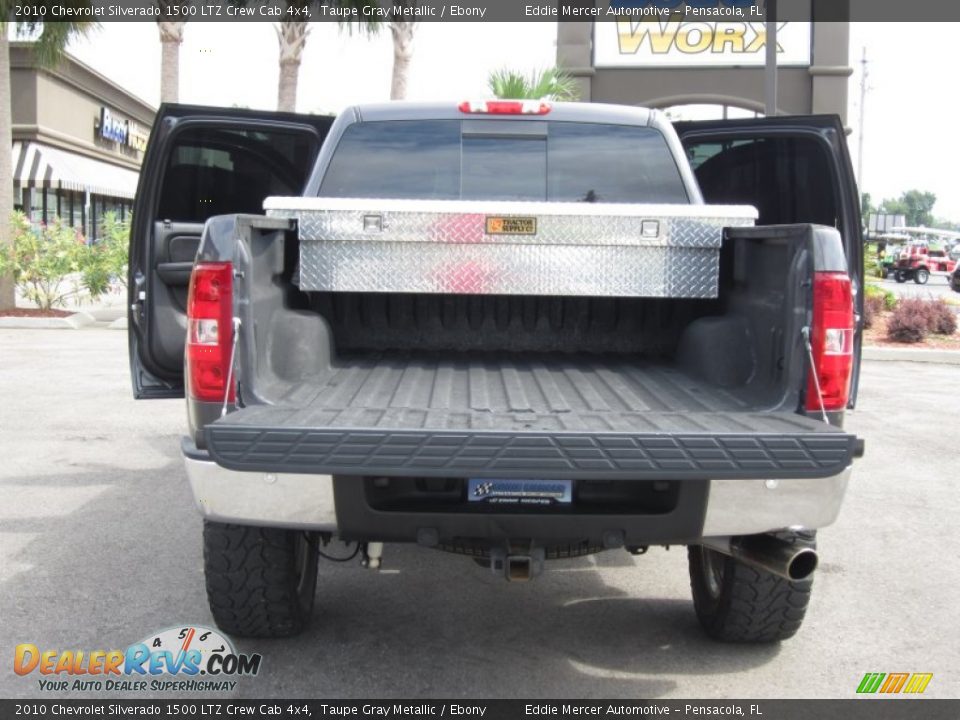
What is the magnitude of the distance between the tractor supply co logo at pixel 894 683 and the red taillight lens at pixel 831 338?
1150 mm

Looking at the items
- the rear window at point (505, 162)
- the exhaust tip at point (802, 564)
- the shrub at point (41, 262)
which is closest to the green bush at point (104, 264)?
the shrub at point (41, 262)

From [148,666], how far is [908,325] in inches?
610

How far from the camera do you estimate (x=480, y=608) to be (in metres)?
5.14

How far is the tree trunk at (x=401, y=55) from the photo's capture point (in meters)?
25.1

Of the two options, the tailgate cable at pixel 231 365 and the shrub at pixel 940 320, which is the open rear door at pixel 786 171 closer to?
the tailgate cable at pixel 231 365

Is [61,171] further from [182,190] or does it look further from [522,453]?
[522,453]

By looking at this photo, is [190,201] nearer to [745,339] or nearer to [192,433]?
[192,433]

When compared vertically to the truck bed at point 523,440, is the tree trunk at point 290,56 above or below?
above

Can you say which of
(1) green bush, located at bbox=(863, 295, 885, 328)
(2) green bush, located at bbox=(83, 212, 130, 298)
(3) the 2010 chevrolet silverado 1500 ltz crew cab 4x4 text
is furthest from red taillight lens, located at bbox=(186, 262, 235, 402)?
(1) green bush, located at bbox=(863, 295, 885, 328)

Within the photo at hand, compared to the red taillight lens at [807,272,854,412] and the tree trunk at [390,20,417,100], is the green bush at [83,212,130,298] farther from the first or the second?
the red taillight lens at [807,272,854,412]

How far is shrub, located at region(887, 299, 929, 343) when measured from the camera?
17672 mm

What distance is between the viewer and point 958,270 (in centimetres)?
3894

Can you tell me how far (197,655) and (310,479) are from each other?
129 cm

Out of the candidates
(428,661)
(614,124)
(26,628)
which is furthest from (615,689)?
(614,124)
